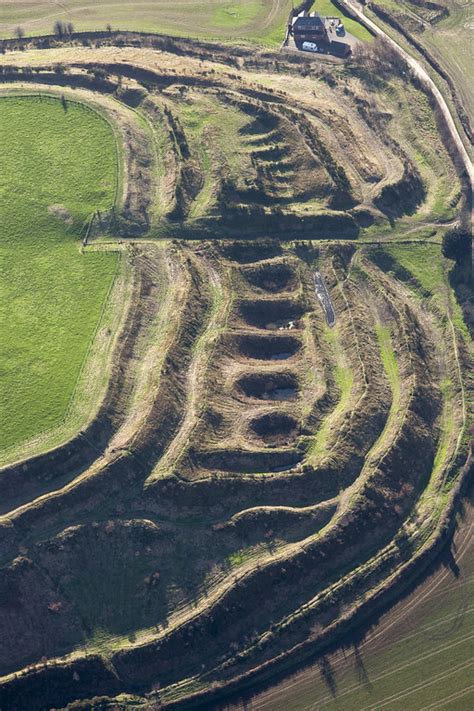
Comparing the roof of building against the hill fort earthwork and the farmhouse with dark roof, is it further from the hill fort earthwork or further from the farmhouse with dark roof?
the hill fort earthwork

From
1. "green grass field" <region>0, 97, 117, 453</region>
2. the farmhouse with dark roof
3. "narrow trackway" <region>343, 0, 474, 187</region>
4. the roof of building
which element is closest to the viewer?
"green grass field" <region>0, 97, 117, 453</region>

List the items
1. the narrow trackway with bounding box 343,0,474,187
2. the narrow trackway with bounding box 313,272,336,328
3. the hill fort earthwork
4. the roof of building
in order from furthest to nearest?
the roof of building
the narrow trackway with bounding box 343,0,474,187
the narrow trackway with bounding box 313,272,336,328
the hill fort earthwork

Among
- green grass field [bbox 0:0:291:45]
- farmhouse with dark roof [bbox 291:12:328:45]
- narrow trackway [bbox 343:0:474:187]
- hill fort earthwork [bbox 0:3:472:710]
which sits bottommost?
hill fort earthwork [bbox 0:3:472:710]

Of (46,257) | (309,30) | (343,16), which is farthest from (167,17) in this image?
(46,257)

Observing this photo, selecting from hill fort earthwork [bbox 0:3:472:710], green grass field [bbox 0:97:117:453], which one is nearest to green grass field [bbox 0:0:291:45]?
hill fort earthwork [bbox 0:3:472:710]

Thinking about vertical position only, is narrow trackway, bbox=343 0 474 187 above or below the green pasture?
below

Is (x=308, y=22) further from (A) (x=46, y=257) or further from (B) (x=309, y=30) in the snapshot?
(A) (x=46, y=257)

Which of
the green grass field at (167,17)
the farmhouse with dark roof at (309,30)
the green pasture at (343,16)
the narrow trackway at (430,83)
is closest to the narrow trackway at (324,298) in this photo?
the narrow trackway at (430,83)
